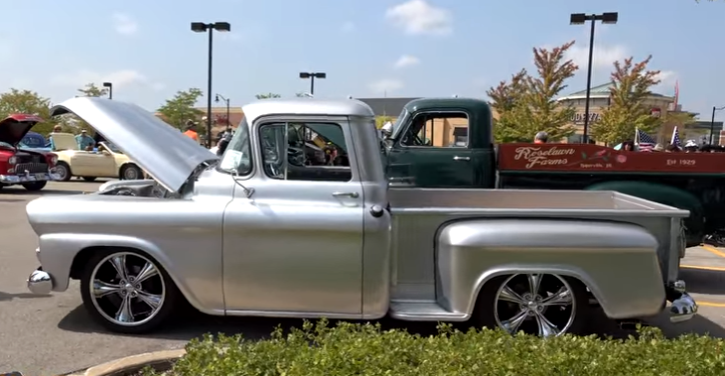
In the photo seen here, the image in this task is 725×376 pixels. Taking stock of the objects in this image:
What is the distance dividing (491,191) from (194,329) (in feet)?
10.3

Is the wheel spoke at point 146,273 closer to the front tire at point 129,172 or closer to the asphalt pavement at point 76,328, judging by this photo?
the asphalt pavement at point 76,328

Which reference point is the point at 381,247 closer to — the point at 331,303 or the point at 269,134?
the point at 331,303

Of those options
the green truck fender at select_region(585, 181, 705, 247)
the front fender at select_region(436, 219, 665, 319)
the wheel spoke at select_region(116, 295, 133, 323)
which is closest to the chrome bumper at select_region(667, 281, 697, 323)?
the front fender at select_region(436, 219, 665, 319)

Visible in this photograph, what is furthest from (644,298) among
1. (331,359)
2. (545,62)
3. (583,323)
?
(545,62)

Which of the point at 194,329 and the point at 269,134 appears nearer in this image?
the point at 269,134

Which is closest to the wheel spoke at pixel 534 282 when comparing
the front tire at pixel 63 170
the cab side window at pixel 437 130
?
the cab side window at pixel 437 130

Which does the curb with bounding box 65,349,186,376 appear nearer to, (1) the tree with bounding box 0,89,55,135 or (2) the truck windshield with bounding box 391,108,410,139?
(2) the truck windshield with bounding box 391,108,410,139

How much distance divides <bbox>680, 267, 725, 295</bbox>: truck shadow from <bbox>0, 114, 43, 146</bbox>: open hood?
43.5 ft

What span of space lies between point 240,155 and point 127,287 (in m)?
1.37

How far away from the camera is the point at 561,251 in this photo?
431 cm

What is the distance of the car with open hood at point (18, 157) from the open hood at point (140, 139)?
9927mm

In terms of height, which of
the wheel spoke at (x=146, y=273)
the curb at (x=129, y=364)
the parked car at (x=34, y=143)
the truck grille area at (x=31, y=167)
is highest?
the parked car at (x=34, y=143)

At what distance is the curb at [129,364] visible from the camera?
3.74m

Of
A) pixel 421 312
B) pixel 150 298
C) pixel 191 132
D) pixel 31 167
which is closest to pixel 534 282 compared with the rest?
pixel 421 312
